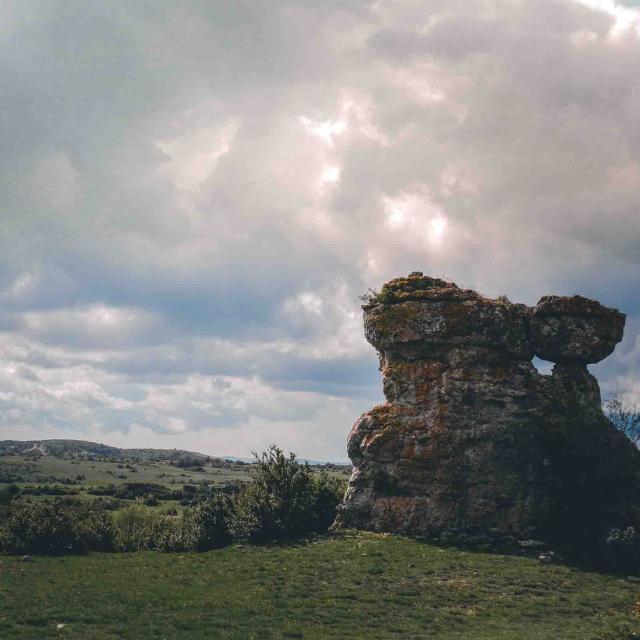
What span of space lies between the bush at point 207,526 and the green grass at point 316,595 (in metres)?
2.75

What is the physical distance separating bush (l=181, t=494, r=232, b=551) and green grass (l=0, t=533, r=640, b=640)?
2.75m

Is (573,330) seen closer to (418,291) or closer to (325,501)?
(418,291)

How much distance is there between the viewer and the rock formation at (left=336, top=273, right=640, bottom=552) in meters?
35.8

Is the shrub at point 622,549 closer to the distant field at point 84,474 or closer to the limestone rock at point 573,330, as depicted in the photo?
→ the limestone rock at point 573,330

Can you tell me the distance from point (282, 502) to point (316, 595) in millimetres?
12319

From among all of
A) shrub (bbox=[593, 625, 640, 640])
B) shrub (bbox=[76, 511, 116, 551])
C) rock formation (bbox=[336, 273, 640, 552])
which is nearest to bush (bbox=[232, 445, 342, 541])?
rock formation (bbox=[336, 273, 640, 552])

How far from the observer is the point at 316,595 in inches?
1026

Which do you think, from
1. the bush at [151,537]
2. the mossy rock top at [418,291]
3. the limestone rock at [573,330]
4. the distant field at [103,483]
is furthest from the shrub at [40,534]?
the limestone rock at [573,330]

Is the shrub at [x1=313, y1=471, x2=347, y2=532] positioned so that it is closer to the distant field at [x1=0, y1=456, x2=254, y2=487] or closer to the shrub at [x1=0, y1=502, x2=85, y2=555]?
the shrub at [x1=0, y1=502, x2=85, y2=555]

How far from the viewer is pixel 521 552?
109 ft

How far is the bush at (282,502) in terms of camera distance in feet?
123

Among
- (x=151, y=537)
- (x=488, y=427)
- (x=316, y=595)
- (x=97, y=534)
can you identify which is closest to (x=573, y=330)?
(x=488, y=427)

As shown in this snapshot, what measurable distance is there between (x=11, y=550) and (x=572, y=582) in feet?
99.8

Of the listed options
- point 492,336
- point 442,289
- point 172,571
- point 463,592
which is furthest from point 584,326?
point 172,571
